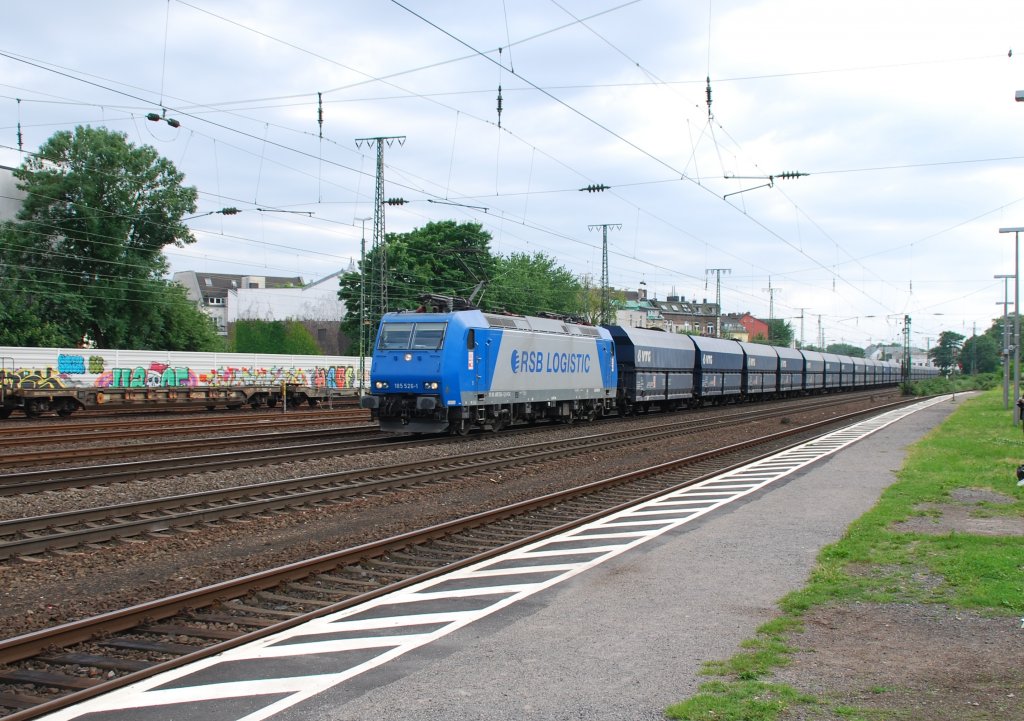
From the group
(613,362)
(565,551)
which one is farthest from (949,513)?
(613,362)

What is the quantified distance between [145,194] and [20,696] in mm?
53830

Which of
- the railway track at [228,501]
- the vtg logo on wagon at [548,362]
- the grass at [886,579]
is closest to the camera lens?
the grass at [886,579]

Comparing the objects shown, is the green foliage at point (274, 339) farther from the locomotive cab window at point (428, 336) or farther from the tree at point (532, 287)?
the locomotive cab window at point (428, 336)

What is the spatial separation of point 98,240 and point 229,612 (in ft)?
162

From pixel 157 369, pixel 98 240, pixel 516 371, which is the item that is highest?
pixel 98 240

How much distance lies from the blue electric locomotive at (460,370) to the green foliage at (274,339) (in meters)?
51.6

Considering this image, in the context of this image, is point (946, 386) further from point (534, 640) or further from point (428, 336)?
point (534, 640)

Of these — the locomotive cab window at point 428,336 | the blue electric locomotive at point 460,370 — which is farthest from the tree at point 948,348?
the locomotive cab window at point 428,336

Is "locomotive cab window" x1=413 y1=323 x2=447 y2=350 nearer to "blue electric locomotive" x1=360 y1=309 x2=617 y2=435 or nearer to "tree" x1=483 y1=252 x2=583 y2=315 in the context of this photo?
"blue electric locomotive" x1=360 y1=309 x2=617 y2=435

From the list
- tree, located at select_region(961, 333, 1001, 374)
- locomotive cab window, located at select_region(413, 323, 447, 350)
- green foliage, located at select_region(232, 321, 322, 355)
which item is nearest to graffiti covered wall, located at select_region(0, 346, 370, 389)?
locomotive cab window, located at select_region(413, 323, 447, 350)

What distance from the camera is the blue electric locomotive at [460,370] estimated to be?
22688 mm

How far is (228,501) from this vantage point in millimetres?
13250

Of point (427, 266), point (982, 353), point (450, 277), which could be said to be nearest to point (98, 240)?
point (427, 266)

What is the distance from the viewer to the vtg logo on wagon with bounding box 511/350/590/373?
25791mm
